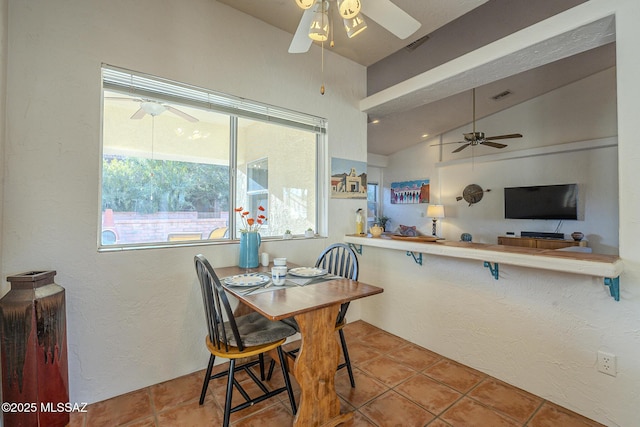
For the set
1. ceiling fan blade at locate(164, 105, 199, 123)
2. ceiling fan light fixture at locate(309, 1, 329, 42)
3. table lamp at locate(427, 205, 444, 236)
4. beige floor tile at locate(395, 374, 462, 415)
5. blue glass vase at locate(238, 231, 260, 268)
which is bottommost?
beige floor tile at locate(395, 374, 462, 415)

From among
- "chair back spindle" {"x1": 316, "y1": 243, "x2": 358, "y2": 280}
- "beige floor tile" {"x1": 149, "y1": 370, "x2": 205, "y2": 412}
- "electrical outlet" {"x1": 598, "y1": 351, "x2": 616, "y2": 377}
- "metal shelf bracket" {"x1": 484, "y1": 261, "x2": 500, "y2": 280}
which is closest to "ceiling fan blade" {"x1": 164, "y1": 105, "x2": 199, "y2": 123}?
"chair back spindle" {"x1": 316, "y1": 243, "x2": 358, "y2": 280}

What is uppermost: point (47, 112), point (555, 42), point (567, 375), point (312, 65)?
point (312, 65)

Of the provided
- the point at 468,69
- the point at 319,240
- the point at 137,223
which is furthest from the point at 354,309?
the point at 468,69

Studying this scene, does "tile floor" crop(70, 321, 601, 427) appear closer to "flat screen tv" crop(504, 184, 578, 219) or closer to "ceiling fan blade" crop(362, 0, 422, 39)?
"ceiling fan blade" crop(362, 0, 422, 39)

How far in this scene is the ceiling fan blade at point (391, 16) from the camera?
1478mm

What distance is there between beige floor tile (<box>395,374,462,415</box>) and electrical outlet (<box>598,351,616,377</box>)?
80 cm

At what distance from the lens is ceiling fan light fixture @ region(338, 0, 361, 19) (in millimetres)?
1378

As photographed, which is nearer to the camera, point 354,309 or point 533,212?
point 354,309

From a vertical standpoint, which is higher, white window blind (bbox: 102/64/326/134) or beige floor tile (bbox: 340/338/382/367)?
white window blind (bbox: 102/64/326/134)

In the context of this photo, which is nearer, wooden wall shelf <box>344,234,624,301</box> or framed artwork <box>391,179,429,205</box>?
wooden wall shelf <box>344,234,624,301</box>

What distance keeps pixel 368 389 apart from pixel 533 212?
197 inches

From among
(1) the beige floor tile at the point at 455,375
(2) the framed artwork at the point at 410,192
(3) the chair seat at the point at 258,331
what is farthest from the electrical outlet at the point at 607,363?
(2) the framed artwork at the point at 410,192

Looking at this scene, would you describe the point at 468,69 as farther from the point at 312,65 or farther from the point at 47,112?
the point at 47,112

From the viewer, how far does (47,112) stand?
1573mm
